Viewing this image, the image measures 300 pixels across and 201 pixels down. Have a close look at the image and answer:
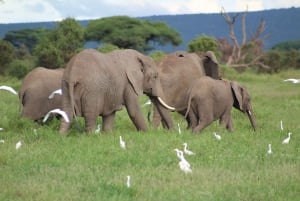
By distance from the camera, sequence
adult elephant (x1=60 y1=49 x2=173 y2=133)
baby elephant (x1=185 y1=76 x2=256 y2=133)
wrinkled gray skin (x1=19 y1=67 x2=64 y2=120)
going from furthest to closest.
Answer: wrinkled gray skin (x1=19 y1=67 x2=64 y2=120)
baby elephant (x1=185 y1=76 x2=256 y2=133)
adult elephant (x1=60 y1=49 x2=173 y2=133)

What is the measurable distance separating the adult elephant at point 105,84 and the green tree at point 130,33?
83.5ft

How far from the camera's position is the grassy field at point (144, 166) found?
5.43m

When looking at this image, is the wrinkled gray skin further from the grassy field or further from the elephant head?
the elephant head

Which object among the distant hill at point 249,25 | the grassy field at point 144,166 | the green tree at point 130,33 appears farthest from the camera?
the distant hill at point 249,25

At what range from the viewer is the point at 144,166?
6.46 m

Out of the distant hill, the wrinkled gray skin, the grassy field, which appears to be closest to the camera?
the grassy field

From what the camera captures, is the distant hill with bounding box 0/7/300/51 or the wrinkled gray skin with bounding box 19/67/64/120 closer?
the wrinkled gray skin with bounding box 19/67/64/120

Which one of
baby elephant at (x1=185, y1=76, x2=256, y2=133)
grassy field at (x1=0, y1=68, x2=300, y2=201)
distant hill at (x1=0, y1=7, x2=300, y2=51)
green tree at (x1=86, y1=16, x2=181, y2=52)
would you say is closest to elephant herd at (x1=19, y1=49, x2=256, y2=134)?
baby elephant at (x1=185, y1=76, x2=256, y2=133)

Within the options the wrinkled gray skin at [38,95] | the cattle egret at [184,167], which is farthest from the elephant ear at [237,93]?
the cattle egret at [184,167]

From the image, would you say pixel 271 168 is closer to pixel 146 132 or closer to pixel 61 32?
pixel 146 132

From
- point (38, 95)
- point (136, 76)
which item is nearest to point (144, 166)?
point (136, 76)

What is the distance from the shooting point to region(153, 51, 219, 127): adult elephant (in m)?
9.95

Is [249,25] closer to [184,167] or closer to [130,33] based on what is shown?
[130,33]

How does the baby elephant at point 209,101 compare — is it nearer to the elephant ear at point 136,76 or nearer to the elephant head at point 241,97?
the elephant head at point 241,97
